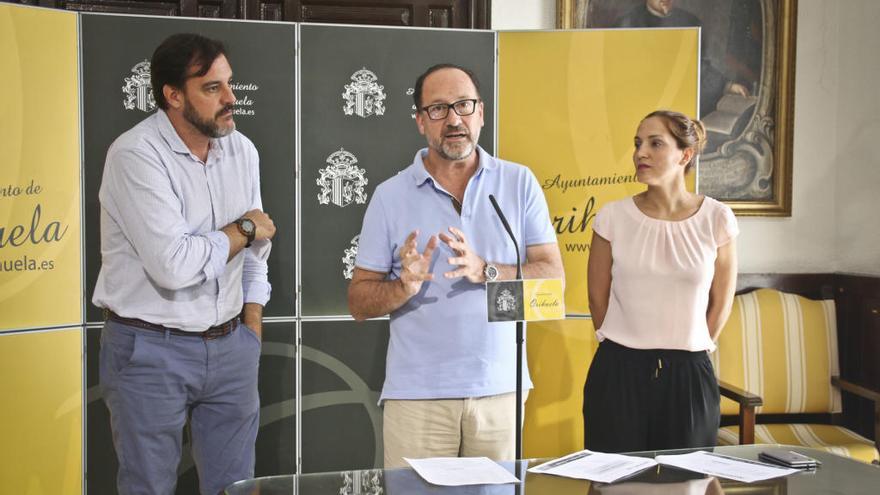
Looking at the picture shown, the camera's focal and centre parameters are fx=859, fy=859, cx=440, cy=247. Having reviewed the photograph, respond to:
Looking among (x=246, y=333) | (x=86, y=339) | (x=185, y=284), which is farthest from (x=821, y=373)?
(x=86, y=339)

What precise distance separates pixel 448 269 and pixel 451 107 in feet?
1.46

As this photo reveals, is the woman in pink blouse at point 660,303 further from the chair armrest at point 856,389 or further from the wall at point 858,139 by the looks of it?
the wall at point 858,139

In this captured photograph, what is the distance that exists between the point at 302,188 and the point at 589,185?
3.86 feet

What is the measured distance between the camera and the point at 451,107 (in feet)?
7.73

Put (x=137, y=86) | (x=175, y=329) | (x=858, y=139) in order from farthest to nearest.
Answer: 1. (x=858, y=139)
2. (x=137, y=86)
3. (x=175, y=329)

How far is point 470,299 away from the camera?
7.72 feet

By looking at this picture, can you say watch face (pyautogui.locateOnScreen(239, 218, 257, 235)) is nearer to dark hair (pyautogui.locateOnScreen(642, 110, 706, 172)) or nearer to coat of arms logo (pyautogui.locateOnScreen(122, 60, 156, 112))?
coat of arms logo (pyautogui.locateOnScreen(122, 60, 156, 112))

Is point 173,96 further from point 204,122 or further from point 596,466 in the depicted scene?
point 596,466

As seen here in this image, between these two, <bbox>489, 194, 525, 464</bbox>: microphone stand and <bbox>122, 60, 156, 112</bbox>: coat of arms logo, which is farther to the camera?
<bbox>122, 60, 156, 112</bbox>: coat of arms logo

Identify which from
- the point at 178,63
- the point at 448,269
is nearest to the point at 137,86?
the point at 178,63

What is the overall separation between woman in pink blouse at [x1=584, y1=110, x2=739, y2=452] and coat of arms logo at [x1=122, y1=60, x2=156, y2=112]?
6.06 feet

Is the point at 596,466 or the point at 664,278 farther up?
the point at 664,278

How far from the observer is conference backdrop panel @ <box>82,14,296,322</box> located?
10.8ft

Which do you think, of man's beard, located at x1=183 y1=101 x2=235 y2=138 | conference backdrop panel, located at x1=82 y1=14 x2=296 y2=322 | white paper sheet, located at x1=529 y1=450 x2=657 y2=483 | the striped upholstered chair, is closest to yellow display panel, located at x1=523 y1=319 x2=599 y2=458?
the striped upholstered chair
